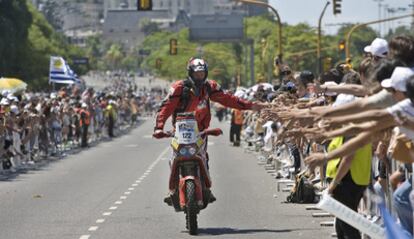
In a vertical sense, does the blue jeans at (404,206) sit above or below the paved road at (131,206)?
above

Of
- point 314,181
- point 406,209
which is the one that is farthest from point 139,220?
point 406,209

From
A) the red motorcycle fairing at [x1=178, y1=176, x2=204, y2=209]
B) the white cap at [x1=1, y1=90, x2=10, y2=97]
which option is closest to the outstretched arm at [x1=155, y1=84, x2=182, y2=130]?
the red motorcycle fairing at [x1=178, y1=176, x2=204, y2=209]

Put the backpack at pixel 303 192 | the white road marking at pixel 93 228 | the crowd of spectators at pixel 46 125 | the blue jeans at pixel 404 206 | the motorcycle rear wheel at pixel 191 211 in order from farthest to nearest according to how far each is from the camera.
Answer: the crowd of spectators at pixel 46 125, the backpack at pixel 303 192, the white road marking at pixel 93 228, the motorcycle rear wheel at pixel 191 211, the blue jeans at pixel 404 206

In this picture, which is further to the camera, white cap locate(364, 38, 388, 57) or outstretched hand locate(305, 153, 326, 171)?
white cap locate(364, 38, 388, 57)

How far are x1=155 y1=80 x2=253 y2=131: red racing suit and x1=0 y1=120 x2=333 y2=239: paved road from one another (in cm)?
138

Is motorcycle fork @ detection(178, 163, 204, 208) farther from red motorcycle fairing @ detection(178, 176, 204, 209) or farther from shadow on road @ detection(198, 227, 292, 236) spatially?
shadow on road @ detection(198, 227, 292, 236)

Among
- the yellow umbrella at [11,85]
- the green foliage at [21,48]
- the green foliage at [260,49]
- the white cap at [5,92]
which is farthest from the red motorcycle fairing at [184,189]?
the green foliage at [260,49]

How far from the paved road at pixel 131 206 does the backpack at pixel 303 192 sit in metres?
0.25

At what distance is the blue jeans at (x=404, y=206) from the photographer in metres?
11.1

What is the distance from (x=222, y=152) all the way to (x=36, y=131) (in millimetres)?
8305

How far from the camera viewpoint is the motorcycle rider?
17.4 meters

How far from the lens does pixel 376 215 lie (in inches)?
540

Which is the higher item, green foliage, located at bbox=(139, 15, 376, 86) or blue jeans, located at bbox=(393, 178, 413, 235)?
blue jeans, located at bbox=(393, 178, 413, 235)

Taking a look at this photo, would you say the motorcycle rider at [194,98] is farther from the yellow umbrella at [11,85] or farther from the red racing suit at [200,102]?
the yellow umbrella at [11,85]
